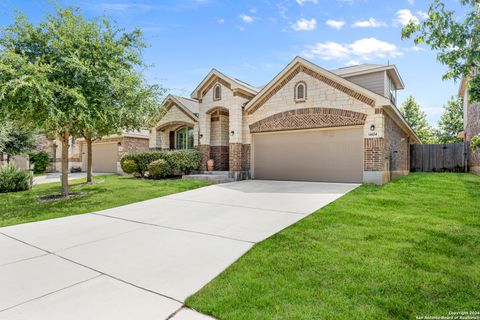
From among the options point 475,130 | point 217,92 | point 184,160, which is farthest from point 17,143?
point 475,130

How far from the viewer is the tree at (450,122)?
34.5 meters

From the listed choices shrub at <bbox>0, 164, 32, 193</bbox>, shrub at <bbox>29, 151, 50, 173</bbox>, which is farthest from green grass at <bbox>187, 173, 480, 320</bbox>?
shrub at <bbox>29, 151, 50, 173</bbox>

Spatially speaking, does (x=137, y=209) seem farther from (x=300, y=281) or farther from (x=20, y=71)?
(x=300, y=281)

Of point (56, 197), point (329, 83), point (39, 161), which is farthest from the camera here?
point (39, 161)

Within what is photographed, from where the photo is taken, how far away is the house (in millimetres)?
10938

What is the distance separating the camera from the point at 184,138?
17344mm

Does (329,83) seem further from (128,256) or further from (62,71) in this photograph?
(128,256)

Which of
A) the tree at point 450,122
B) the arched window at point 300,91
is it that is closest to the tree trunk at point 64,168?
the arched window at point 300,91

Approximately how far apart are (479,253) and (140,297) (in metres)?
4.72

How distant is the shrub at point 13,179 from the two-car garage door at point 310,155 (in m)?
10.9

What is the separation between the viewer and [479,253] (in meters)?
3.97

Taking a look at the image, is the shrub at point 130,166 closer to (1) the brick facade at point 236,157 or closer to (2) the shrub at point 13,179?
(2) the shrub at point 13,179

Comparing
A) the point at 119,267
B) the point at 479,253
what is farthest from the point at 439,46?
A: the point at 119,267

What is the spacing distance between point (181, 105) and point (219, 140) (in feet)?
11.0
